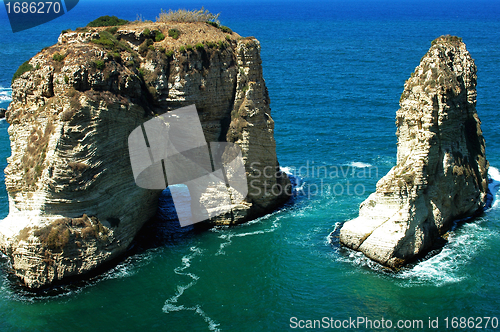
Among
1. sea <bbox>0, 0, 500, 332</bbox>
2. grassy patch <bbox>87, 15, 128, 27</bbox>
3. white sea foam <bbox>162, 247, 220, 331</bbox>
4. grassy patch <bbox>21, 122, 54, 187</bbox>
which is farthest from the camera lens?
grassy patch <bbox>87, 15, 128, 27</bbox>

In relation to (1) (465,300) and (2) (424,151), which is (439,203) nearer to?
(2) (424,151)

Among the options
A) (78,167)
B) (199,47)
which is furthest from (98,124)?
(199,47)

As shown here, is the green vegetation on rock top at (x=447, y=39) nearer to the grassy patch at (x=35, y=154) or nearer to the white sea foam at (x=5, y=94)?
the grassy patch at (x=35, y=154)

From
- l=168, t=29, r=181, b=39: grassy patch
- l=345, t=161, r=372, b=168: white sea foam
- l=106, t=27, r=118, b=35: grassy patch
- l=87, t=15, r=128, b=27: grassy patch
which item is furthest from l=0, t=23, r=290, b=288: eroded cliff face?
l=345, t=161, r=372, b=168: white sea foam

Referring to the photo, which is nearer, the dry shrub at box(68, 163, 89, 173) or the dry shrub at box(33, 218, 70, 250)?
the dry shrub at box(33, 218, 70, 250)

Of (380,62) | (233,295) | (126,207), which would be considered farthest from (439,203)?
(380,62)

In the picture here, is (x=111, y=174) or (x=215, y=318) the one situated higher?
(x=111, y=174)

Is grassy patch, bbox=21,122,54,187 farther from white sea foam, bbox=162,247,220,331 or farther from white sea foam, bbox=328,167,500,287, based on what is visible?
white sea foam, bbox=328,167,500,287

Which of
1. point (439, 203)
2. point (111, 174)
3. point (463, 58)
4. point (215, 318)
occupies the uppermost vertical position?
point (463, 58)
